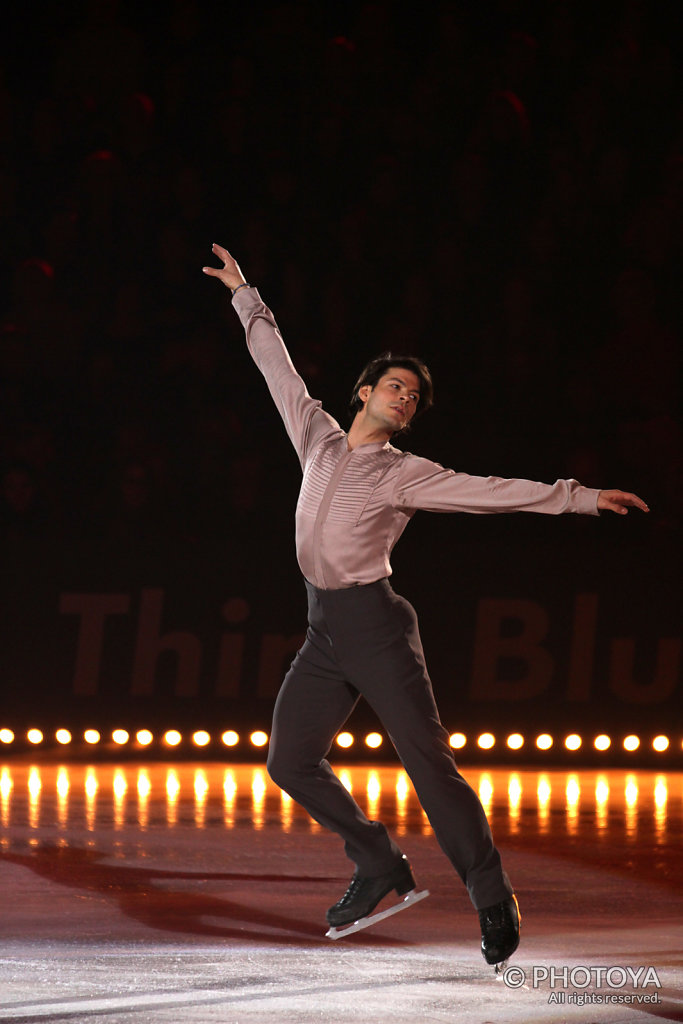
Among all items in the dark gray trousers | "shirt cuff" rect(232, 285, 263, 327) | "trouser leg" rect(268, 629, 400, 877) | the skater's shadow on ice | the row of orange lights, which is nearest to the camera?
the dark gray trousers

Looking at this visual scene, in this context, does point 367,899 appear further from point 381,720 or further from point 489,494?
point 489,494

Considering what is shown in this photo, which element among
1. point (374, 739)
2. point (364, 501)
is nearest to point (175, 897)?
point (364, 501)

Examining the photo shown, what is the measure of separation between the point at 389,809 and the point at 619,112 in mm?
5154

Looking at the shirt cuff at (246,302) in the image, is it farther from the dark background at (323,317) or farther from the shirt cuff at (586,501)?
the dark background at (323,317)

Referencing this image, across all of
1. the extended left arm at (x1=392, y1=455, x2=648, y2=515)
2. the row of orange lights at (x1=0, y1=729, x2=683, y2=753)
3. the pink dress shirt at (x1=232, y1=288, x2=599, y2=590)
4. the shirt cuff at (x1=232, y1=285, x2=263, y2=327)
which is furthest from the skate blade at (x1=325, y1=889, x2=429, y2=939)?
the row of orange lights at (x1=0, y1=729, x2=683, y2=753)

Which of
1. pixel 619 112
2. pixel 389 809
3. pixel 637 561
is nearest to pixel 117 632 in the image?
pixel 389 809

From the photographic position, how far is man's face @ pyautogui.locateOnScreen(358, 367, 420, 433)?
3541 millimetres

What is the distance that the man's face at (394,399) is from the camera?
3541 mm

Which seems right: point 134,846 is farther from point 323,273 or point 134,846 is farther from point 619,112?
point 619,112

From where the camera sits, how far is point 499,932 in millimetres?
3223

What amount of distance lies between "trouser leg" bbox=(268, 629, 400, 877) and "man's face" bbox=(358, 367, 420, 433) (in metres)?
0.58

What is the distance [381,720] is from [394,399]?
806 mm

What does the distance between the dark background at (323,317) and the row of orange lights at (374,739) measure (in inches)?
3.4

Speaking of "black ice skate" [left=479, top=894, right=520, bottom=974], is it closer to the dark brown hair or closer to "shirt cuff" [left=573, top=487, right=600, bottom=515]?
"shirt cuff" [left=573, top=487, right=600, bottom=515]
